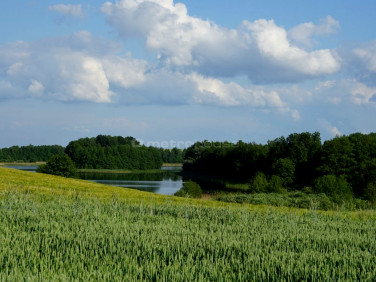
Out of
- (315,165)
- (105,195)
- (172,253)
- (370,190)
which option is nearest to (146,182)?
(315,165)

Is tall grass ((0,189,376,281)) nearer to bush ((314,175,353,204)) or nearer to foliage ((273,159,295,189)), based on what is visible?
bush ((314,175,353,204))

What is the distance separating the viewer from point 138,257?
401 inches

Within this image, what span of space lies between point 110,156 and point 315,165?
10122cm

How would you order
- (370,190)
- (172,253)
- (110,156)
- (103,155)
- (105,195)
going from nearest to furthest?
(172,253) < (105,195) < (370,190) < (103,155) < (110,156)

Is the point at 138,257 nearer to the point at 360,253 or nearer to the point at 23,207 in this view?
the point at 360,253

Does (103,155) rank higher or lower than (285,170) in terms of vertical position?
higher

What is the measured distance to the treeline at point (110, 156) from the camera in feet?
511

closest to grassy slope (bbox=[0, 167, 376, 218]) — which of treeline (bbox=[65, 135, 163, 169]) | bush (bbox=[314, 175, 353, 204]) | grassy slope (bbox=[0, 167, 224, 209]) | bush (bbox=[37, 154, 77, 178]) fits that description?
grassy slope (bbox=[0, 167, 224, 209])

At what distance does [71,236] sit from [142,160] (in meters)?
167

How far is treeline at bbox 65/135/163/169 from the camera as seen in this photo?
156 meters

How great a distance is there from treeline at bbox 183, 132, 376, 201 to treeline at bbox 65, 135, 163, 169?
2698 inches

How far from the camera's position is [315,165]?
77.1m

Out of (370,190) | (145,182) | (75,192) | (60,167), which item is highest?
(60,167)

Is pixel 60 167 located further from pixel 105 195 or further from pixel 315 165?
pixel 315 165
